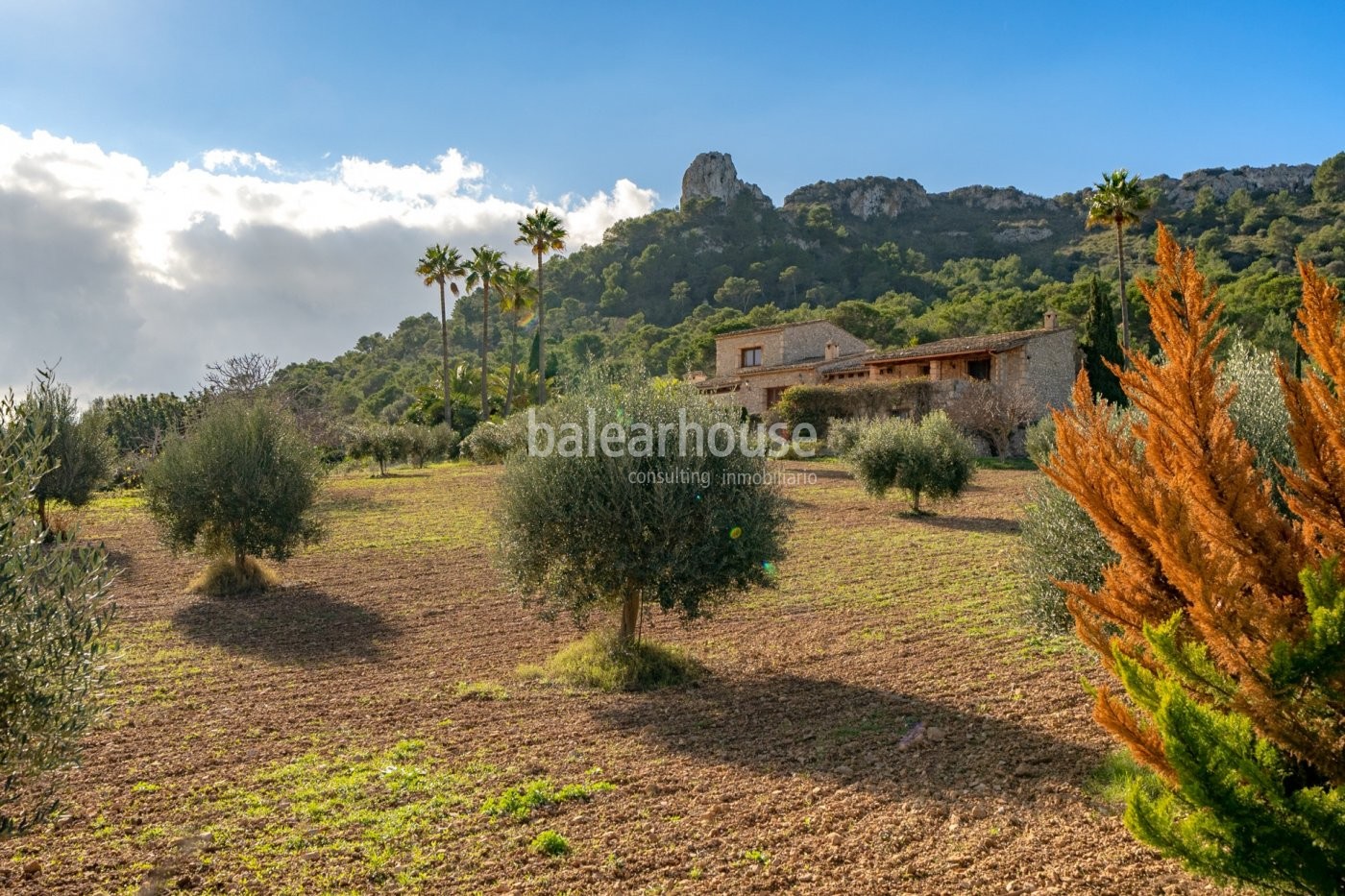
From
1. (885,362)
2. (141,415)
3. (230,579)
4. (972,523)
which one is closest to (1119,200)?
(885,362)

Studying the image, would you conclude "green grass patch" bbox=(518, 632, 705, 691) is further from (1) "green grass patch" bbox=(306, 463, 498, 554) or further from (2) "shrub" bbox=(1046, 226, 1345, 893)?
(2) "shrub" bbox=(1046, 226, 1345, 893)

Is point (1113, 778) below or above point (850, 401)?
below

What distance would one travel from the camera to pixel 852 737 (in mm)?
8109

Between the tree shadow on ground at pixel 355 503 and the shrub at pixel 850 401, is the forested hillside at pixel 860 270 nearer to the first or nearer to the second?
the shrub at pixel 850 401

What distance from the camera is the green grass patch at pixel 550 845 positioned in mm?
5859

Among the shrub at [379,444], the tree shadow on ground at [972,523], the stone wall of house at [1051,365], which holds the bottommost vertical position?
the tree shadow on ground at [972,523]

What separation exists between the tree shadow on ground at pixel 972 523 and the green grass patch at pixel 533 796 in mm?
16851

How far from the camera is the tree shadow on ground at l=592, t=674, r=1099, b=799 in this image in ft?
22.7

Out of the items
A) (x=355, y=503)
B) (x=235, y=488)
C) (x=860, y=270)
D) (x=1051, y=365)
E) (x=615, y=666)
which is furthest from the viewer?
(x=860, y=270)

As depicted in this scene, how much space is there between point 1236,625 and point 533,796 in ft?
17.7

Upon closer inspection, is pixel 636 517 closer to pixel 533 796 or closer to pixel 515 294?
pixel 533 796

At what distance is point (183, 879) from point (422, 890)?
175 cm

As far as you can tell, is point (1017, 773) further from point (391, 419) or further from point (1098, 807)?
point (391, 419)

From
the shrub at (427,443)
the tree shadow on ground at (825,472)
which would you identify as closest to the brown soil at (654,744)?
the tree shadow on ground at (825,472)
